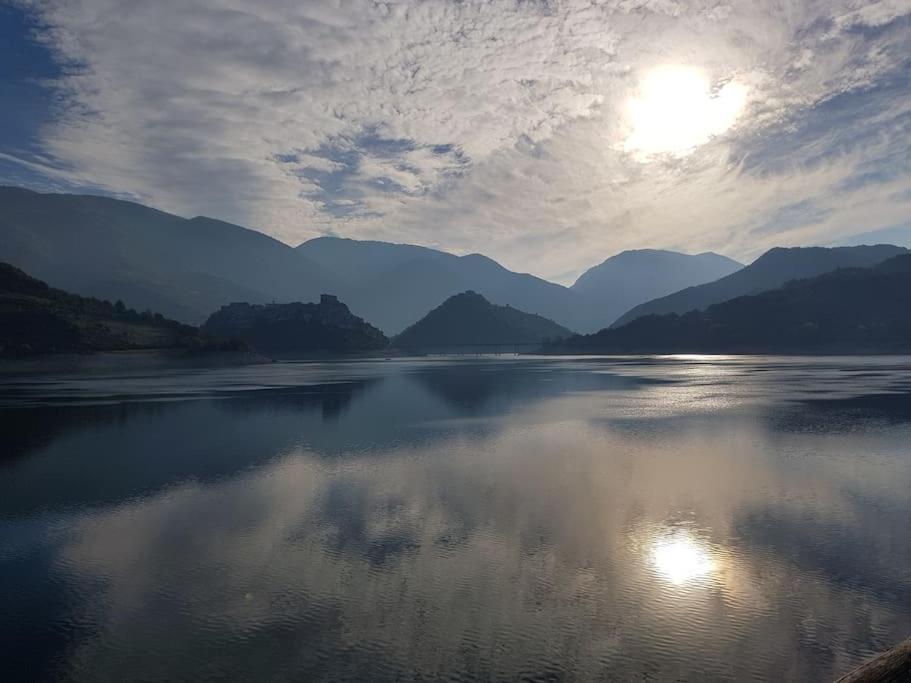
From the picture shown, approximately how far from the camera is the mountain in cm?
14375

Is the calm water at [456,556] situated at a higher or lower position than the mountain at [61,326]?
lower

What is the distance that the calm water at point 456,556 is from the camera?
12.3 metres

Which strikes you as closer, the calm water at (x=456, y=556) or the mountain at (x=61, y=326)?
the calm water at (x=456, y=556)

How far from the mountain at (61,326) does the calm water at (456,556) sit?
5126 inches

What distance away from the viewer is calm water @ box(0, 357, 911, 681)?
40.4 ft

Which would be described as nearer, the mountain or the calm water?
the calm water

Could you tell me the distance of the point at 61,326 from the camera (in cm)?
15175

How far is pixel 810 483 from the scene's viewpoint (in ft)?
89.6

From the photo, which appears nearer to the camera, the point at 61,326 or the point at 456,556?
the point at 456,556

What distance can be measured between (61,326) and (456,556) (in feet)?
571

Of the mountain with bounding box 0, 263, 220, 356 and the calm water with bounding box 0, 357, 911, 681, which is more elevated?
the mountain with bounding box 0, 263, 220, 356

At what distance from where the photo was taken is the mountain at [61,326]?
144 meters

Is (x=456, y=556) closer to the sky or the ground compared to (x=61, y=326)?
closer to the ground

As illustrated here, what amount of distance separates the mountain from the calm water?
130194 mm
